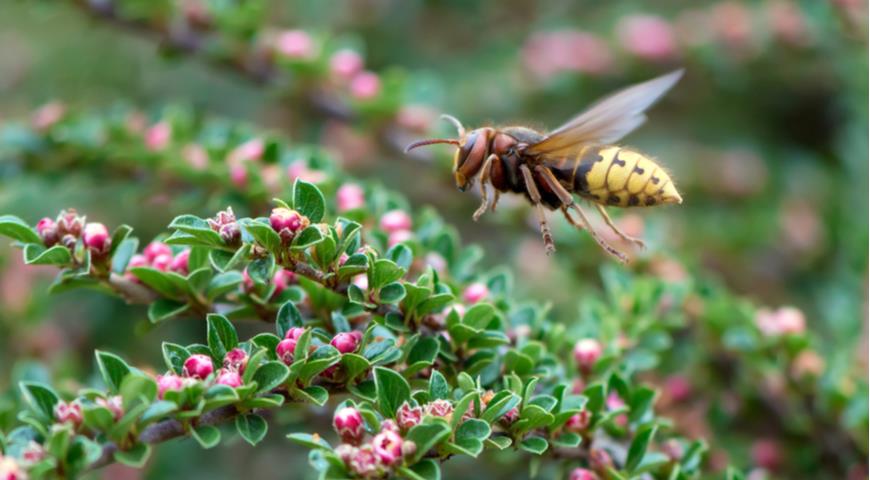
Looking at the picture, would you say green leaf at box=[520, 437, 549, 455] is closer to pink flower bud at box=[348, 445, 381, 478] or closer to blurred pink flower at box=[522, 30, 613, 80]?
pink flower bud at box=[348, 445, 381, 478]

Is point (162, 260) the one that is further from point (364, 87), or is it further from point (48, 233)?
Result: point (364, 87)

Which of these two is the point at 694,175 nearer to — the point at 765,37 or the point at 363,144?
the point at 765,37

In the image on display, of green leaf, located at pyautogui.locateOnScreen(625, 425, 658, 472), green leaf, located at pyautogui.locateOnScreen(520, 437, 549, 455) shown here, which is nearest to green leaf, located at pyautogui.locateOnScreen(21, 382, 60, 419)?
green leaf, located at pyautogui.locateOnScreen(520, 437, 549, 455)

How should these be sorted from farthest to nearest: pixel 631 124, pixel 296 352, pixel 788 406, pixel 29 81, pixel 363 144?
1. pixel 29 81
2. pixel 363 144
3. pixel 788 406
4. pixel 631 124
5. pixel 296 352

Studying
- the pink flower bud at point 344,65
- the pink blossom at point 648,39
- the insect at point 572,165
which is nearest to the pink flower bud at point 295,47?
the pink flower bud at point 344,65

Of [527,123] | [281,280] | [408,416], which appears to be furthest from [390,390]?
[527,123]

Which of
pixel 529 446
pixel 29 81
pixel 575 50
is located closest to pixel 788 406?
pixel 529 446
